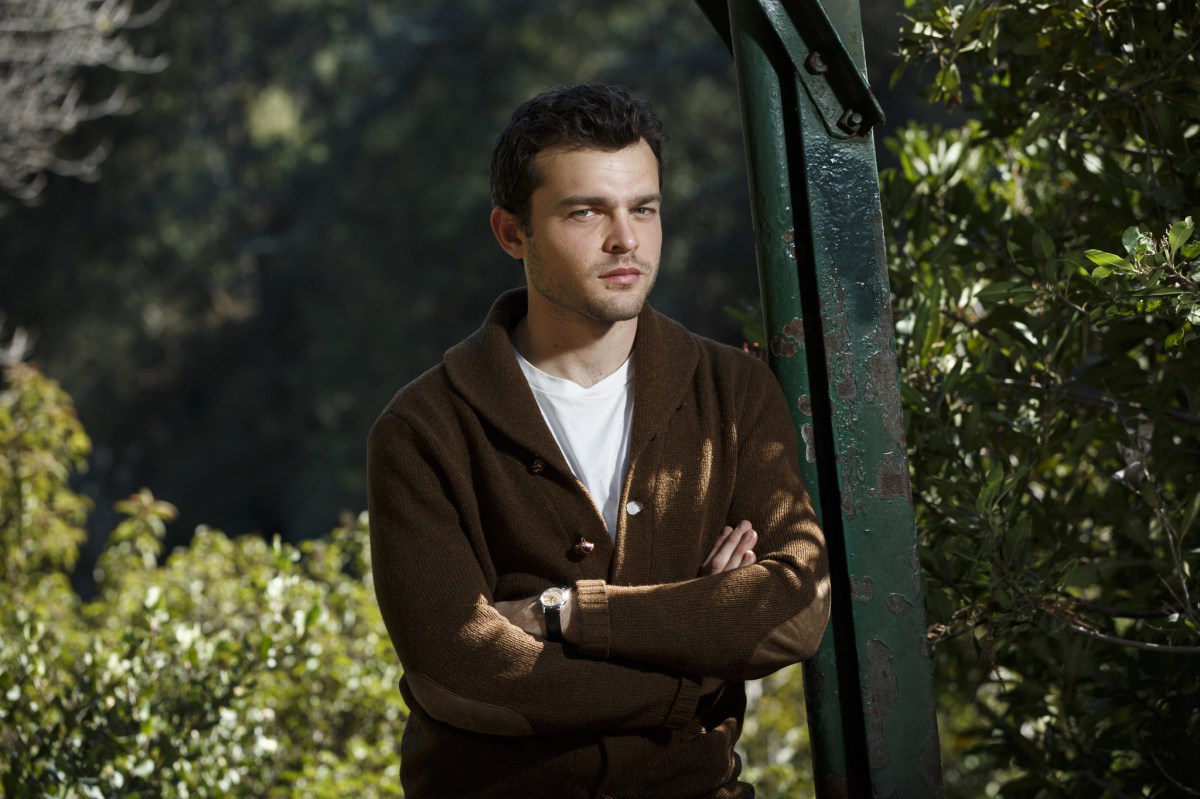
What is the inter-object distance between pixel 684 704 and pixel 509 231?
0.81 metres

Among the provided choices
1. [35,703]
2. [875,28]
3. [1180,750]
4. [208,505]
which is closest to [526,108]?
[1180,750]

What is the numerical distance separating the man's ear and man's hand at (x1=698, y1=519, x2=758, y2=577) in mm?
567

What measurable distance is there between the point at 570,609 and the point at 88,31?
7020 millimetres

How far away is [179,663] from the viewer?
11.8 ft

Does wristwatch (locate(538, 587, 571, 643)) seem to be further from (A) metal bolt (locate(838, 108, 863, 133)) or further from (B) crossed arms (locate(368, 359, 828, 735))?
(A) metal bolt (locate(838, 108, 863, 133))

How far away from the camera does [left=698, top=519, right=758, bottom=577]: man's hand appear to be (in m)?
Answer: 2.13

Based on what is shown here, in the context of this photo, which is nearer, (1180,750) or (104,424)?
(1180,750)

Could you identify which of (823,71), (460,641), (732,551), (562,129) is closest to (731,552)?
(732,551)

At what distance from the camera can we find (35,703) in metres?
3.48

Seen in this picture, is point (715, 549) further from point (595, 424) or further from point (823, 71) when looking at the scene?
point (823, 71)

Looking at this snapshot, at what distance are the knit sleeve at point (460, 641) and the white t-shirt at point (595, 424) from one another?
7.0 inches

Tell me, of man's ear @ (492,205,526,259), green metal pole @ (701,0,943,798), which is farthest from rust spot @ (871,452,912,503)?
man's ear @ (492,205,526,259)

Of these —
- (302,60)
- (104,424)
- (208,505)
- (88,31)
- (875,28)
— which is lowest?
(208,505)

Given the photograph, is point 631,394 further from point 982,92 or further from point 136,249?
point 136,249
